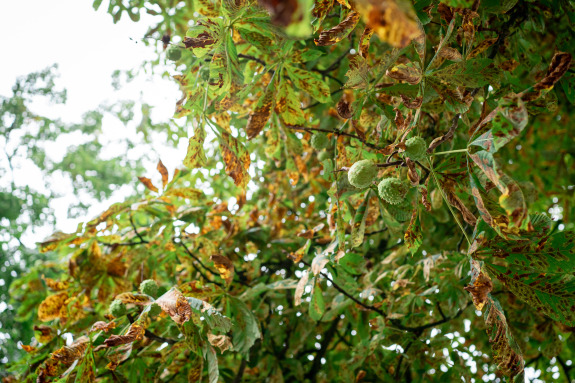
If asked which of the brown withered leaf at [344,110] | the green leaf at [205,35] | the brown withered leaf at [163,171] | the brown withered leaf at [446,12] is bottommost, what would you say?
the brown withered leaf at [344,110]

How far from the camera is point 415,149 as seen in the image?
93 centimetres

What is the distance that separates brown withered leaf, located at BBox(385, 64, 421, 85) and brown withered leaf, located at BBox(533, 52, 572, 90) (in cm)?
30

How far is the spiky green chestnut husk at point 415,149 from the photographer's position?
3.06ft

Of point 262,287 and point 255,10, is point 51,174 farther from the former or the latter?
point 255,10

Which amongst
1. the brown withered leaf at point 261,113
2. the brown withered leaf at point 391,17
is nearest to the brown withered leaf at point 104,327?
the brown withered leaf at point 261,113

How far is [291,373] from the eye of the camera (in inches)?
82.8

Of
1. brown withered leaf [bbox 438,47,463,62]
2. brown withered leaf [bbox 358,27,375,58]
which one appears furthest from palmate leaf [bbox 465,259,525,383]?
brown withered leaf [bbox 358,27,375,58]

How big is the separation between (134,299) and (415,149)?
3.06ft

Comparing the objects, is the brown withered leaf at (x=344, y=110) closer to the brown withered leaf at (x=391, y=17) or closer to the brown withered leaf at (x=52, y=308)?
the brown withered leaf at (x=391, y=17)

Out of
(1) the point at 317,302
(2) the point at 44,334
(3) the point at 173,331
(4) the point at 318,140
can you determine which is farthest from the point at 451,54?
(2) the point at 44,334

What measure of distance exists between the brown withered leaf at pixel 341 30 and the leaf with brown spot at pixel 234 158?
1.45 ft

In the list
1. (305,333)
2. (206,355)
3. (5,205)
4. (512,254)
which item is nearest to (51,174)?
(5,205)

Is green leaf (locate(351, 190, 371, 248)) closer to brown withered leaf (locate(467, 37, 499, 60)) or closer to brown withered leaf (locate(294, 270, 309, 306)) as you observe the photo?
brown withered leaf (locate(294, 270, 309, 306))

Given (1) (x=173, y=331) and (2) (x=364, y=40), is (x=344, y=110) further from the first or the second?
(1) (x=173, y=331)
